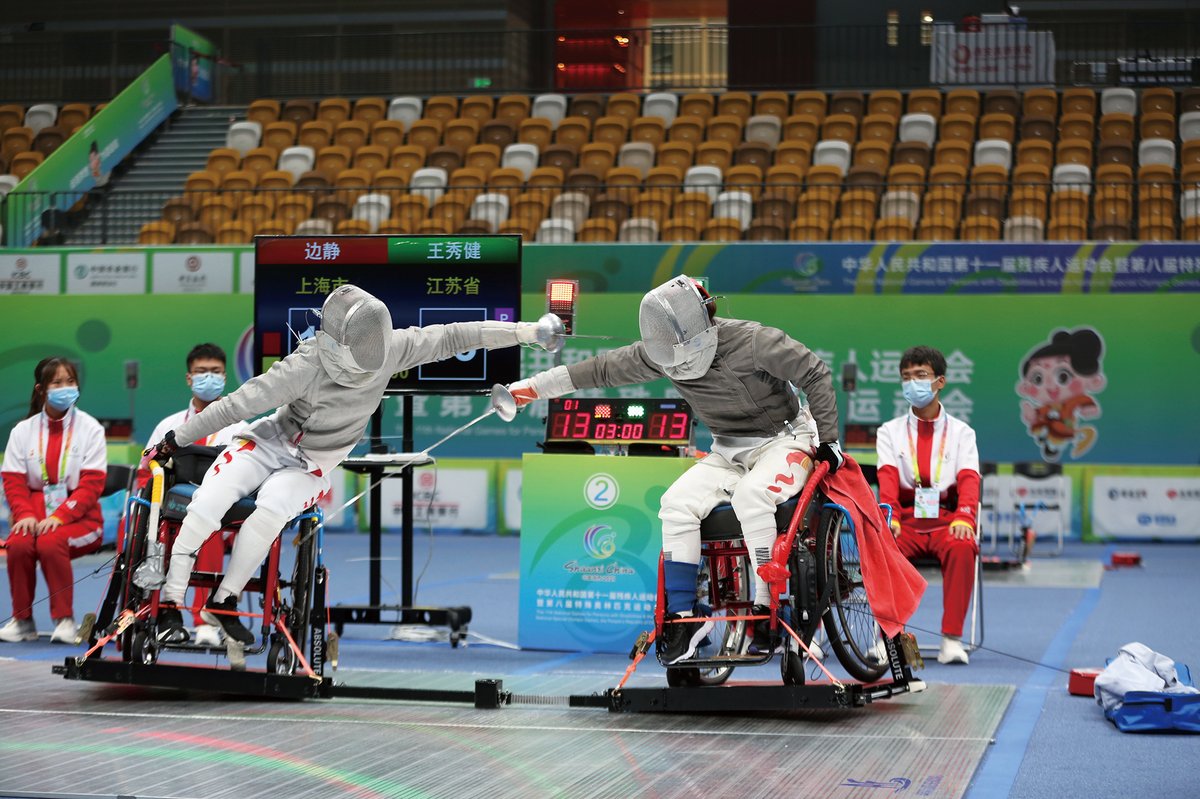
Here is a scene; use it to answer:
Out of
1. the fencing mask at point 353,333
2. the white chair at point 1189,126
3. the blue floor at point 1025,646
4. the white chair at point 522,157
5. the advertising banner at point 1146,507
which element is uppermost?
the white chair at point 1189,126

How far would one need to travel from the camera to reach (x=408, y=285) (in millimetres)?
6965

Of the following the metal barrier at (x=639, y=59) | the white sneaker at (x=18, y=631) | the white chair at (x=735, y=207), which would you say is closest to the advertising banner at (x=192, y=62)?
the metal barrier at (x=639, y=59)

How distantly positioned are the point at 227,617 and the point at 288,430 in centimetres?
79

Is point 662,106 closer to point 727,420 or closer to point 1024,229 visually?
point 1024,229

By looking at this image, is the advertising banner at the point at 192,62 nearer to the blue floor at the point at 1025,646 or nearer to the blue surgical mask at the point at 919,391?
Result: the blue floor at the point at 1025,646

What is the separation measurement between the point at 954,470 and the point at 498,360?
227 cm

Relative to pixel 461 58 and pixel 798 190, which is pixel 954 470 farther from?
pixel 461 58

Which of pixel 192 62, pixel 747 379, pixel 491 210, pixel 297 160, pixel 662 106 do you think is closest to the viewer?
pixel 747 379

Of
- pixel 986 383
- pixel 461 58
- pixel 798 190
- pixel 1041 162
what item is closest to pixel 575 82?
pixel 461 58

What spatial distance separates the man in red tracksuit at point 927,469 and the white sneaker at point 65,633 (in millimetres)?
4069

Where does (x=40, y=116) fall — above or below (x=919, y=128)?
above

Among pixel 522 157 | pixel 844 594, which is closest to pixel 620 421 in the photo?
pixel 844 594

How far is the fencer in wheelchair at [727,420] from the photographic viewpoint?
16.8 feet

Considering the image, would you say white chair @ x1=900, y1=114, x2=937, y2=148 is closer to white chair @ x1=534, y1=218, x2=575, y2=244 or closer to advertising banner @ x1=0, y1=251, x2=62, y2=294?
white chair @ x1=534, y1=218, x2=575, y2=244
